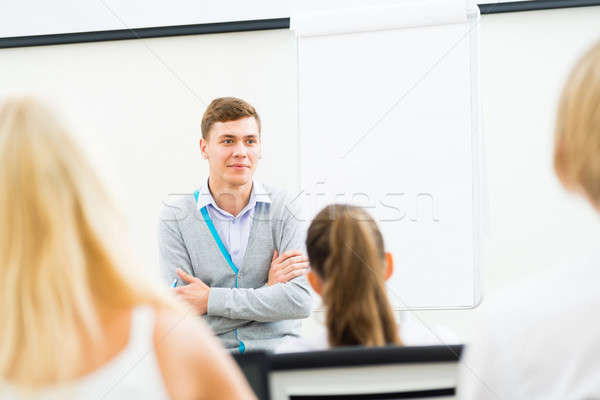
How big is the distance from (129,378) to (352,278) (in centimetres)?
52

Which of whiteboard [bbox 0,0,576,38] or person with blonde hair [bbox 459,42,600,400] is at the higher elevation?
whiteboard [bbox 0,0,576,38]

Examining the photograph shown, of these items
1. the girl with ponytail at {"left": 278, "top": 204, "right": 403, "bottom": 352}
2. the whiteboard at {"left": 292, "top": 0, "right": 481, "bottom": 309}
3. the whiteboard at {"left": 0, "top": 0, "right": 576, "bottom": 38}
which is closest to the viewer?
the girl with ponytail at {"left": 278, "top": 204, "right": 403, "bottom": 352}

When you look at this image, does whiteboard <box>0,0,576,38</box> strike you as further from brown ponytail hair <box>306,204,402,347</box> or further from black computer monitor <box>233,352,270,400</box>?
black computer monitor <box>233,352,270,400</box>

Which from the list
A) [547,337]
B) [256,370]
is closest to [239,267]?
[256,370]

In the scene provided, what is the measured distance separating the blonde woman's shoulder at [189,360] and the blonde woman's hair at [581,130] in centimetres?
45

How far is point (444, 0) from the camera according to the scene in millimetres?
1850

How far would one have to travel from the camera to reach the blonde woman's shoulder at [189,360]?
22.8 inches

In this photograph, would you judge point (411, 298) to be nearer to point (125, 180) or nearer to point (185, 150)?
point (185, 150)

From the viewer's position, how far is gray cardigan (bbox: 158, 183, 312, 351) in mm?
1526

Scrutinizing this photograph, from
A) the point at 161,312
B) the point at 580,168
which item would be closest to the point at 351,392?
the point at 161,312

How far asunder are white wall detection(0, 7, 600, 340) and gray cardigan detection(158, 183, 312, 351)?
324 mm

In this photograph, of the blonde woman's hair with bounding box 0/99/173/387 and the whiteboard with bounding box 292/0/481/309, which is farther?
the whiteboard with bounding box 292/0/481/309

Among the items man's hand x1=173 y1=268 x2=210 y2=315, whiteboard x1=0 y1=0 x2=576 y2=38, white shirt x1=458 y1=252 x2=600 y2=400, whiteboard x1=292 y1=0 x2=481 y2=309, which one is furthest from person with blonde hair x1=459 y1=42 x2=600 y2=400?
whiteboard x1=0 y1=0 x2=576 y2=38

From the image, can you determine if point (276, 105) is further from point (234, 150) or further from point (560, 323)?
point (560, 323)
